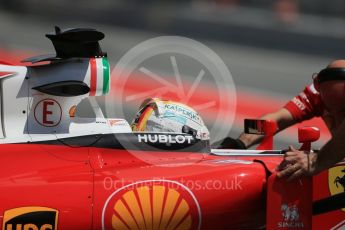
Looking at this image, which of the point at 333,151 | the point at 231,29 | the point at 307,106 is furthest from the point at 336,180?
the point at 231,29

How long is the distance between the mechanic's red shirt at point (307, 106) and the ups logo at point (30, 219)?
5.44 ft

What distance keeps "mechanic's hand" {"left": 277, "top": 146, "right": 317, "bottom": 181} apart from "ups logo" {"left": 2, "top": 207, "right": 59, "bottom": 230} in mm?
758

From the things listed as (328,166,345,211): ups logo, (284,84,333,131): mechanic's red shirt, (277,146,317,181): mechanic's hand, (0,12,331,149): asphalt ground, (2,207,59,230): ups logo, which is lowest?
(2,207,59,230): ups logo

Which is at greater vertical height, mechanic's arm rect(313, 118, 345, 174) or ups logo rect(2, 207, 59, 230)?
mechanic's arm rect(313, 118, 345, 174)

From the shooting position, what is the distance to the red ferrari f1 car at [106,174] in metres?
2.08

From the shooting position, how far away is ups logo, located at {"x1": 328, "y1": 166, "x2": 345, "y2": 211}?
7.26ft

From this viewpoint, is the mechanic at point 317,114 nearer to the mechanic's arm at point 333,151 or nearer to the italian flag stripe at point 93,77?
the mechanic's arm at point 333,151

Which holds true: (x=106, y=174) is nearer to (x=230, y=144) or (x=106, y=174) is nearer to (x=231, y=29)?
(x=230, y=144)

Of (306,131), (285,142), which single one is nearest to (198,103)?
(285,142)

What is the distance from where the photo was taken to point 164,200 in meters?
2.13

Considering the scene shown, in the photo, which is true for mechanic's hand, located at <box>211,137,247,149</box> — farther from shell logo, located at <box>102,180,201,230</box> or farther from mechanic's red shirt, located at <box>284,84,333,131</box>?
shell logo, located at <box>102,180,201,230</box>

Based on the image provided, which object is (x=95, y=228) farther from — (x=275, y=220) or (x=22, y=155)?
(x=275, y=220)

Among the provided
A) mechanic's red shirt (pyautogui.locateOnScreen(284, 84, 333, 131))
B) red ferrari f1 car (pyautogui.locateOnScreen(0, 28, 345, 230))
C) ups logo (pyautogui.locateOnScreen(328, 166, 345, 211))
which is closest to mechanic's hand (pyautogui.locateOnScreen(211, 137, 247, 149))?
mechanic's red shirt (pyautogui.locateOnScreen(284, 84, 333, 131))

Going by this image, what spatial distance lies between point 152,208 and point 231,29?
5.11 meters
